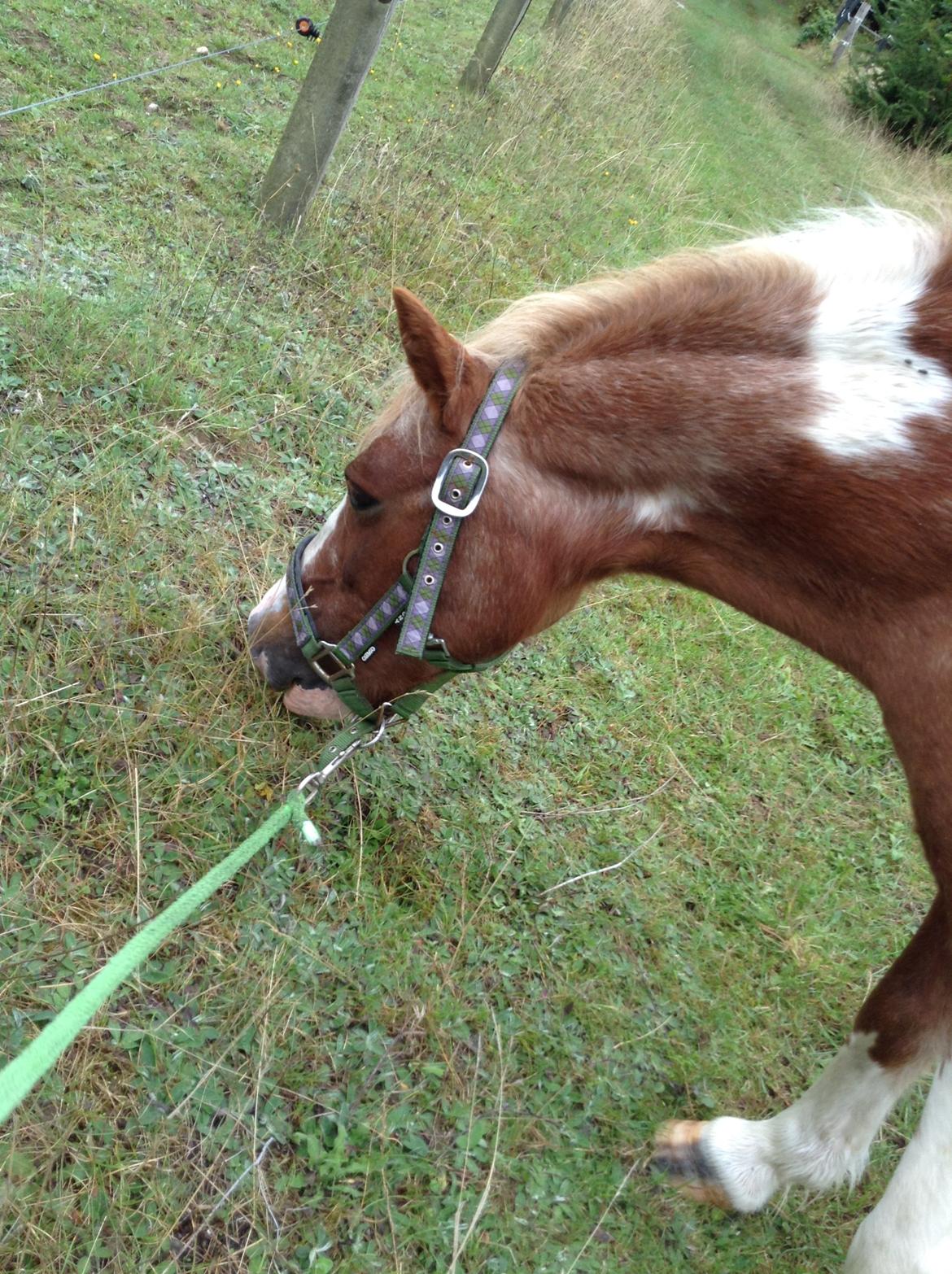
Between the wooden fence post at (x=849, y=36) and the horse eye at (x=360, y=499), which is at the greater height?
the wooden fence post at (x=849, y=36)

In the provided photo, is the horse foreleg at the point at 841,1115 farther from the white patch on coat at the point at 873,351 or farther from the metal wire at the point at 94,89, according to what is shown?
the metal wire at the point at 94,89

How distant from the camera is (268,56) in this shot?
6375mm

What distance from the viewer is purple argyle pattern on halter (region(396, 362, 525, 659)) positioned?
6.46ft

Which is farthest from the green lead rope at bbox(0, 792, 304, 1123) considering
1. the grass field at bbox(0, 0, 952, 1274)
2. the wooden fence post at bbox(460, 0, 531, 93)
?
the wooden fence post at bbox(460, 0, 531, 93)

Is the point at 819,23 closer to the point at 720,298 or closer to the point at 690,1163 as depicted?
the point at 720,298

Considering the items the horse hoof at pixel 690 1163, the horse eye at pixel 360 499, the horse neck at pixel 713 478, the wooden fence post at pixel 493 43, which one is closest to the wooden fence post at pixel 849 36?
the wooden fence post at pixel 493 43

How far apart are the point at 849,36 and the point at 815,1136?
32021mm

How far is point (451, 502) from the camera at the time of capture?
6.50 feet

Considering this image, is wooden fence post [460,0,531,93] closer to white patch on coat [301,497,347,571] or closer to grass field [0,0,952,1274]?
grass field [0,0,952,1274]

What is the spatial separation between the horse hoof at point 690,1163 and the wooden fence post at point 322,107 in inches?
171

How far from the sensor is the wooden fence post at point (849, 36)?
1009 inches

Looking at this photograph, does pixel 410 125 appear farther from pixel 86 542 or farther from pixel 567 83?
pixel 86 542

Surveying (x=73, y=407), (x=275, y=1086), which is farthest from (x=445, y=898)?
(x=73, y=407)

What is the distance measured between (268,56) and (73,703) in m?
5.91
